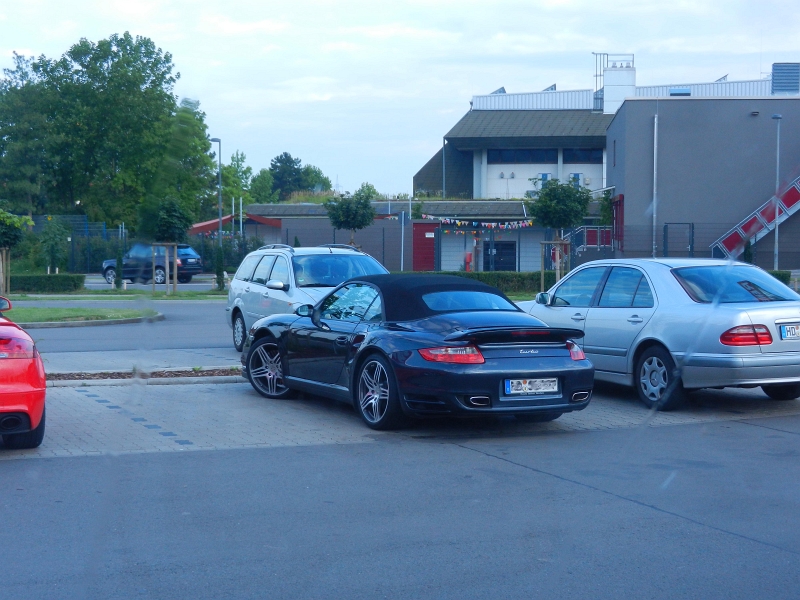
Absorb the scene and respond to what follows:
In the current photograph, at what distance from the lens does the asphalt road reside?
4.40 m

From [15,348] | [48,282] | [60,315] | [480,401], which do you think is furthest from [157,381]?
[48,282]

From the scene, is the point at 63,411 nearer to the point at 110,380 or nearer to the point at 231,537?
the point at 110,380

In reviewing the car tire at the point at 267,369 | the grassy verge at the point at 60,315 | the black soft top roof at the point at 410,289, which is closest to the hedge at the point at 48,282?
the grassy verge at the point at 60,315

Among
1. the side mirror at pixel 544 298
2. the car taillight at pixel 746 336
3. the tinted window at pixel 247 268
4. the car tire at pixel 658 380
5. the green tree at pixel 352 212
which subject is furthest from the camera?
the green tree at pixel 352 212

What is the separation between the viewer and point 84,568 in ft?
14.9

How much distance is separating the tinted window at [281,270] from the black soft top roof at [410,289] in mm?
4641

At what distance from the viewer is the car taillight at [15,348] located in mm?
6855

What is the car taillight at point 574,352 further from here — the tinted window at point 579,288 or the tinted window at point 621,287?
the tinted window at point 579,288

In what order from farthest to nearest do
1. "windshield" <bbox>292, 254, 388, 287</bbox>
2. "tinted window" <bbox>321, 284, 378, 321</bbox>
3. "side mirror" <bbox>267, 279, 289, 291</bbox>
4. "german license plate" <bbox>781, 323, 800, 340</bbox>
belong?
"windshield" <bbox>292, 254, 388, 287</bbox>
"side mirror" <bbox>267, 279, 289, 291</bbox>
"tinted window" <bbox>321, 284, 378, 321</bbox>
"german license plate" <bbox>781, 323, 800, 340</bbox>

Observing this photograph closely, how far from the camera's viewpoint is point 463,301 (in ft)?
28.3

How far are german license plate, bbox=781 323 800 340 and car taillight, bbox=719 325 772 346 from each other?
0.20m

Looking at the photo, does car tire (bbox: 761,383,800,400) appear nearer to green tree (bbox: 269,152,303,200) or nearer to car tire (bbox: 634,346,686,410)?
car tire (bbox: 634,346,686,410)

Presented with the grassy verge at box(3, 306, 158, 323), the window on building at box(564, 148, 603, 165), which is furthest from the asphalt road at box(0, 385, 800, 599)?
the window on building at box(564, 148, 603, 165)

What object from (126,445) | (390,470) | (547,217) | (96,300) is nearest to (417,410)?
(390,470)
